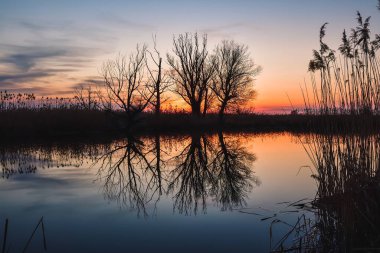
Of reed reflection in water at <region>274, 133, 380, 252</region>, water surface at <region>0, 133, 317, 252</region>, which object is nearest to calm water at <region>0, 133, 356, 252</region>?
water surface at <region>0, 133, 317, 252</region>

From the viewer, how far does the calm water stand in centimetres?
501

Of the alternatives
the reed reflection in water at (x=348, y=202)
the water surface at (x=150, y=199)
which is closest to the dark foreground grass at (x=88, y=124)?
the water surface at (x=150, y=199)

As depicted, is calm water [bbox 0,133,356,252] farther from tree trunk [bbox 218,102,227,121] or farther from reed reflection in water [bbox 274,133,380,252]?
tree trunk [bbox 218,102,227,121]

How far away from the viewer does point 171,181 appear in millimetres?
9188

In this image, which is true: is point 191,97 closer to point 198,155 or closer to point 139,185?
point 198,155

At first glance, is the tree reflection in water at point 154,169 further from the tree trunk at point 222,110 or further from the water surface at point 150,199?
the tree trunk at point 222,110

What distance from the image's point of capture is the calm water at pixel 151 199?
16.4 feet

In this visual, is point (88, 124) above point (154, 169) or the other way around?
above

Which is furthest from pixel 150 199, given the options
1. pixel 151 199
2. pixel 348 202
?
pixel 348 202

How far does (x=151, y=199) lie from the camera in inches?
294

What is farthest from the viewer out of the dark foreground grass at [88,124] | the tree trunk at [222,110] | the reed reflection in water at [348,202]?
the tree trunk at [222,110]

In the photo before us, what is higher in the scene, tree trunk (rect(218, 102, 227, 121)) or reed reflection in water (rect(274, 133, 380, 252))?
tree trunk (rect(218, 102, 227, 121))

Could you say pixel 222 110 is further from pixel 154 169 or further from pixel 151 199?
pixel 151 199

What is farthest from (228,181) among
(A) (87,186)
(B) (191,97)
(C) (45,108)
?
(B) (191,97)
